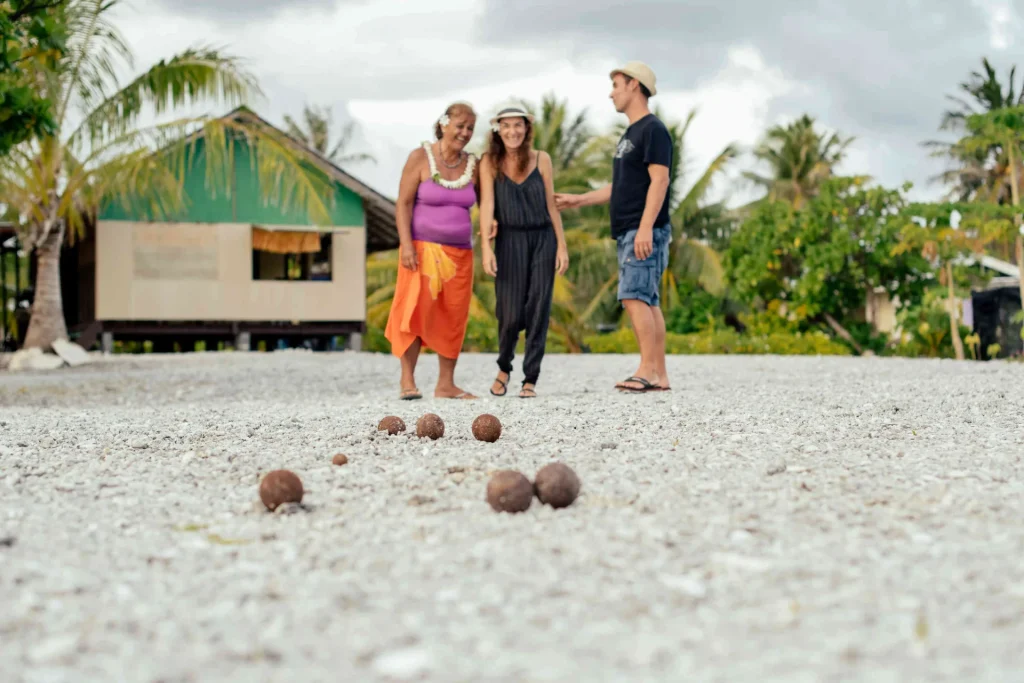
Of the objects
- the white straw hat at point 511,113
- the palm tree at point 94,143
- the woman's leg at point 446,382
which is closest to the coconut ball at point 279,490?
the woman's leg at point 446,382

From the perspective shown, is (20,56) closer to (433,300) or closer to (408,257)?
(408,257)

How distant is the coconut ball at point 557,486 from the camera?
8.30 feet

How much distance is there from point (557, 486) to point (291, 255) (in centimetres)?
1794

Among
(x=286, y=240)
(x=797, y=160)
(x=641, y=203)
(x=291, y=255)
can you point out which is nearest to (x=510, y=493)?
(x=641, y=203)

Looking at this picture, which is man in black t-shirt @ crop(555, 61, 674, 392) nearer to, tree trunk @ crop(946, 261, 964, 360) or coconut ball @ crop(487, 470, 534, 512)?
coconut ball @ crop(487, 470, 534, 512)

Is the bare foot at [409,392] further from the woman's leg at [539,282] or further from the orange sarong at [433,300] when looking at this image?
the woman's leg at [539,282]

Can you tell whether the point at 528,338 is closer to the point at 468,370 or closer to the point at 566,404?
the point at 566,404

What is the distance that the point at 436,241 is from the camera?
5.49m

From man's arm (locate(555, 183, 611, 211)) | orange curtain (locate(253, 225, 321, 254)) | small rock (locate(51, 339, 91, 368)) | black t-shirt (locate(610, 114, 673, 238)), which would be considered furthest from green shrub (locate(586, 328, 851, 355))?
black t-shirt (locate(610, 114, 673, 238))

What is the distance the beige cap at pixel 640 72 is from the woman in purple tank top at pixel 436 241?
936 mm

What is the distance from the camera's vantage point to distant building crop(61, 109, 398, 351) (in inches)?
608

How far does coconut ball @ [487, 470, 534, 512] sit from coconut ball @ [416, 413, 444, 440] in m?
1.23

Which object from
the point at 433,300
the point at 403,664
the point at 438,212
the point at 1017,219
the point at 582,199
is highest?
the point at 1017,219

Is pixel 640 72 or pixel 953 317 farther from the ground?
pixel 640 72
